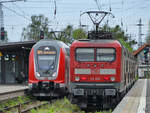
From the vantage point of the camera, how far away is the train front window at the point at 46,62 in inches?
756

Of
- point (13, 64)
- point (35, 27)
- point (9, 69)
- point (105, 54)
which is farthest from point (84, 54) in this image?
point (35, 27)

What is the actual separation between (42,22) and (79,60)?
55779mm

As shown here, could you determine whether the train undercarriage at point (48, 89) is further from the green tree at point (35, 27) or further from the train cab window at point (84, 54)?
the green tree at point (35, 27)

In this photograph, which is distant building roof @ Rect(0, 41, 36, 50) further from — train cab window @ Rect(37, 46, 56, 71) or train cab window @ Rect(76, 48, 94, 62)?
train cab window @ Rect(76, 48, 94, 62)

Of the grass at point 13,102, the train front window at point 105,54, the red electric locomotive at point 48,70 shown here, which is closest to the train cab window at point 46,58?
the red electric locomotive at point 48,70

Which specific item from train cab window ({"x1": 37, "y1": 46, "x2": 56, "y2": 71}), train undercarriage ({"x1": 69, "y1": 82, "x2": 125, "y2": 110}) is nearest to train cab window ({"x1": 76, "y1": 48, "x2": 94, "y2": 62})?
train undercarriage ({"x1": 69, "y1": 82, "x2": 125, "y2": 110})

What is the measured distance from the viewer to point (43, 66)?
19234 mm

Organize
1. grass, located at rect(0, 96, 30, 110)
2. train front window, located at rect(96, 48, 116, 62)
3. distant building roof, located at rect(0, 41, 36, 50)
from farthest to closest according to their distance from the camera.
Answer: distant building roof, located at rect(0, 41, 36, 50)
grass, located at rect(0, 96, 30, 110)
train front window, located at rect(96, 48, 116, 62)

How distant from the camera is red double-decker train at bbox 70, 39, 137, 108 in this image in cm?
1502

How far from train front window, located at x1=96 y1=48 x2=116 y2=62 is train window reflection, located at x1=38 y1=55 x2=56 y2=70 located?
439 cm

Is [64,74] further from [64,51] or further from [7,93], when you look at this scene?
[7,93]

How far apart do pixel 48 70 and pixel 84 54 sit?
4177 millimetres

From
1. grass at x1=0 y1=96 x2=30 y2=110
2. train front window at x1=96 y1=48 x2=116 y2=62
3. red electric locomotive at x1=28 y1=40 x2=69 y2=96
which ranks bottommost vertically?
grass at x1=0 y1=96 x2=30 y2=110

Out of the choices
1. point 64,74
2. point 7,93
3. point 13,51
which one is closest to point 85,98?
point 64,74
